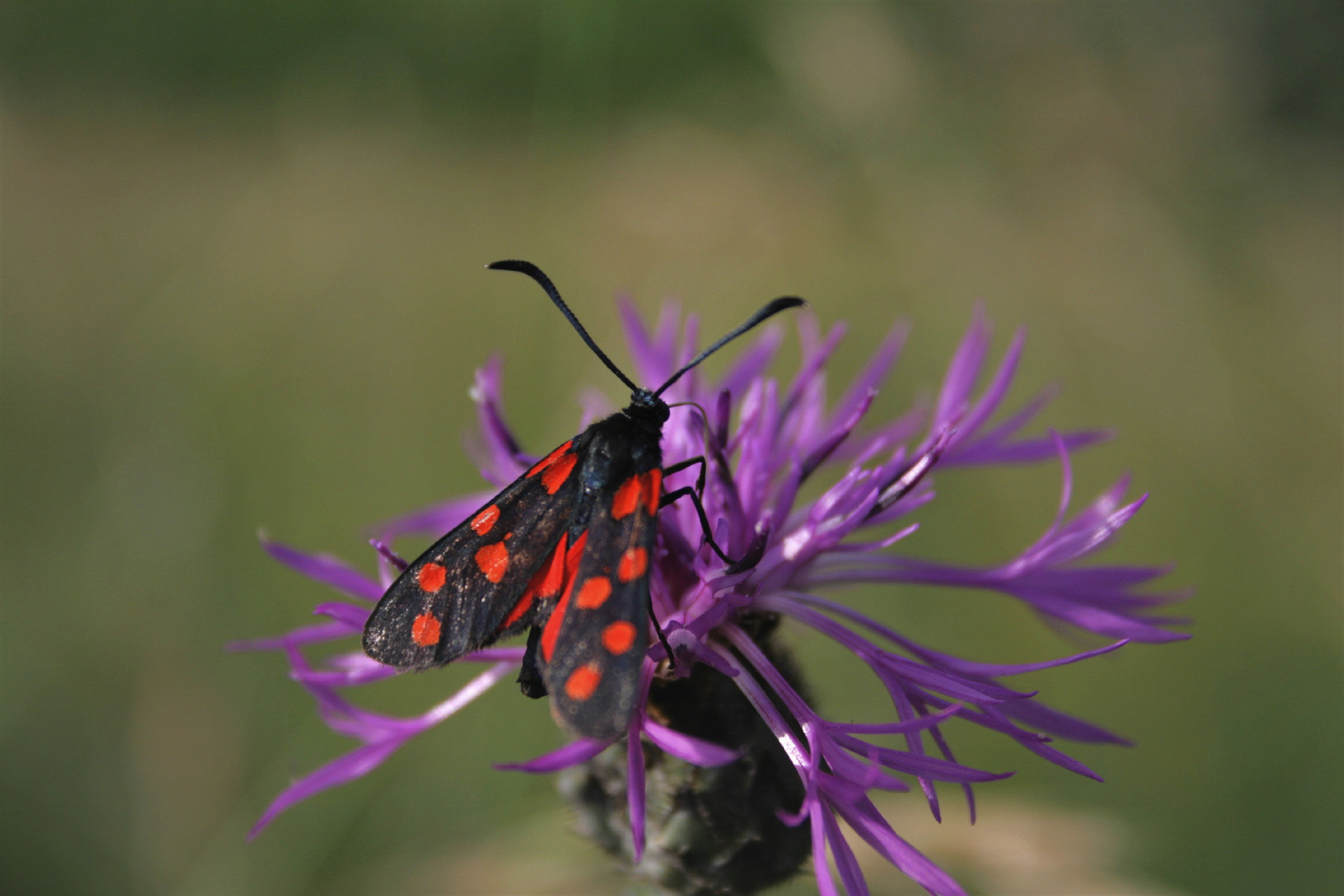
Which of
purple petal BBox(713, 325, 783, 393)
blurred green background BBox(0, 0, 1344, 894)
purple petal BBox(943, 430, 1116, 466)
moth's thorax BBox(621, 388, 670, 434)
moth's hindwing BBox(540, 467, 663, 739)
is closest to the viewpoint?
moth's hindwing BBox(540, 467, 663, 739)

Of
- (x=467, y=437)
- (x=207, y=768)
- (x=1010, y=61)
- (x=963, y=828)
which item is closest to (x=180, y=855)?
(x=207, y=768)

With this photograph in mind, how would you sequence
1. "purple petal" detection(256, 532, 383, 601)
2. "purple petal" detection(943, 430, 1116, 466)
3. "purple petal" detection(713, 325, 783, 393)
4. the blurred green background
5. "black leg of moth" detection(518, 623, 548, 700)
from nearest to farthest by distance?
"black leg of moth" detection(518, 623, 548, 700) < "purple petal" detection(256, 532, 383, 601) < "purple petal" detection(943, 430, 1116, 466) < "purple petal" detection(713, 325, 783, 393) < the blurred green background

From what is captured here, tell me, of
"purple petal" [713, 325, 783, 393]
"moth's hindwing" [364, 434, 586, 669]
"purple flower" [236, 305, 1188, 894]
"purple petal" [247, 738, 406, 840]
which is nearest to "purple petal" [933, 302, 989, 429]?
"purple flower" [236, 305, 1188, 894]

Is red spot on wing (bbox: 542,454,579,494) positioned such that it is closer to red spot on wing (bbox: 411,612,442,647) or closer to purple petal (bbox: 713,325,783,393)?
red spot on wing (bbox: 411,612,442,647)

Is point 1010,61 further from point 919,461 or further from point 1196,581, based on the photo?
point 919,461

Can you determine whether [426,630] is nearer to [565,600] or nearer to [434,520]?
[565,600]

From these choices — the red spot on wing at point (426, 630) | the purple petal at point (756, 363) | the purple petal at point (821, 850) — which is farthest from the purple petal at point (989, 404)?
the red spot on wing at point (426, 630)
